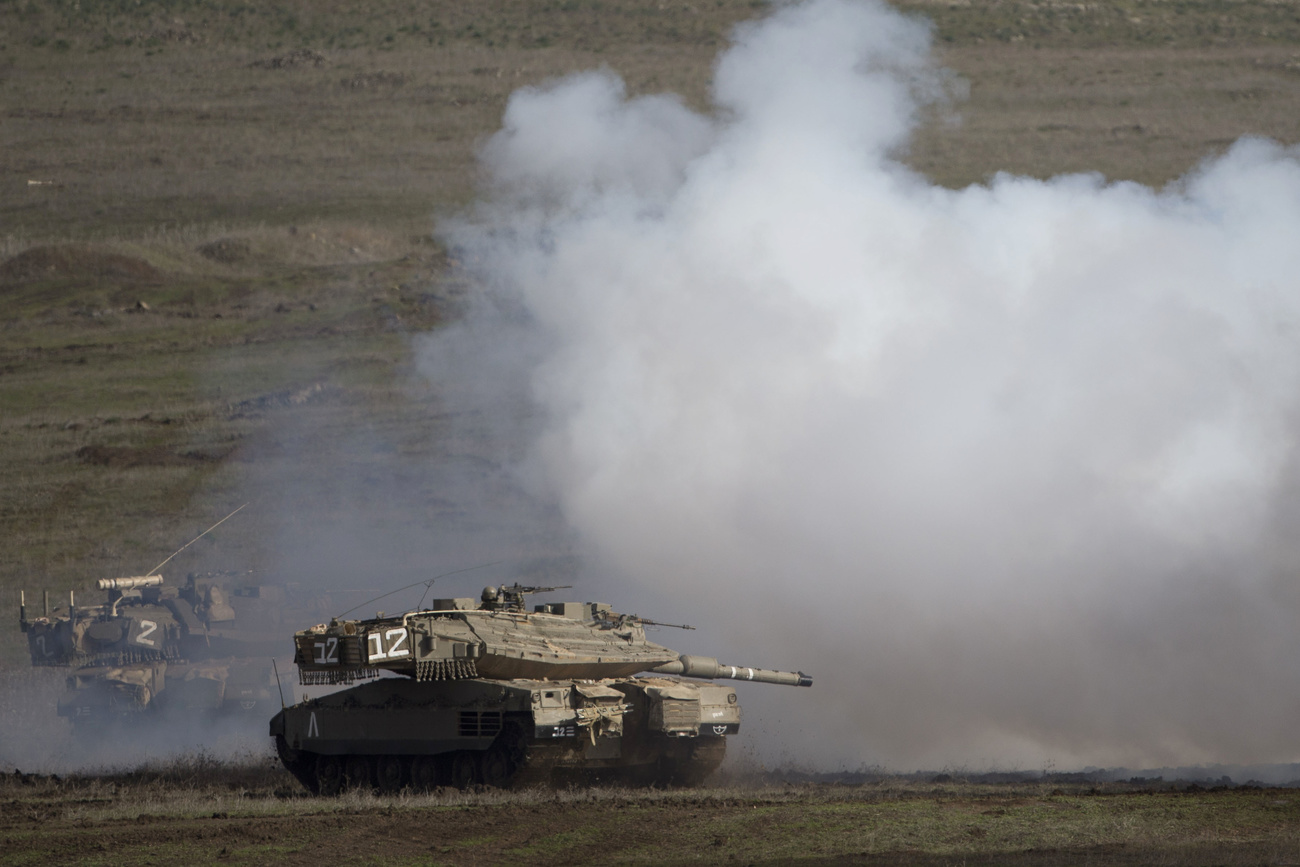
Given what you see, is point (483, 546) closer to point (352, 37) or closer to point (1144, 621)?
point (1144, 621)

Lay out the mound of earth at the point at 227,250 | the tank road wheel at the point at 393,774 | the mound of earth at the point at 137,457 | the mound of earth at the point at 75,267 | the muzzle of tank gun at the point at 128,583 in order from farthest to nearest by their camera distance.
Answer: the mound of earth at the point at 227,250, the mound of earth at the point at 75,267, the mound of earth at the point at 137,457, the muzzle of tank gun at the point at 128,583, the tank road wheel at the point at 393,774

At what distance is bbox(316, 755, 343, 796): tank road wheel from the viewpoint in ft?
73.4

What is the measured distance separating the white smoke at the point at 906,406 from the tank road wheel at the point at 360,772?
22.9 ft

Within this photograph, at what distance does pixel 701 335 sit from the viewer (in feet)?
97.2

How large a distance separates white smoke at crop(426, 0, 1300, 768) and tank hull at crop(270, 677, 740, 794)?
11.9 feet

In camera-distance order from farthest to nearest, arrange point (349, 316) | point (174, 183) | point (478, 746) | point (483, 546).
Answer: point (174, 183) → point (349, 316) → point (483, 546) → point (478, 746)

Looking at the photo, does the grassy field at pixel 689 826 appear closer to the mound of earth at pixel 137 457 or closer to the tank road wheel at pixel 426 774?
the tank road wheel at pixel 426 774

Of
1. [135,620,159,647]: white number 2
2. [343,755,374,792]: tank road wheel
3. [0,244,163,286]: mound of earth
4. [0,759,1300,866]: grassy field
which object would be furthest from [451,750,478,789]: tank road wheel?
[0,244,163,286]: mound of earth

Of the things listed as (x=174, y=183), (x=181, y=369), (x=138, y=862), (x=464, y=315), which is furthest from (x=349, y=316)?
(x=138, y=862)

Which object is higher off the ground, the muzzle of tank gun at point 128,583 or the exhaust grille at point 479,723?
the muzzle of tank gun at point 128,583

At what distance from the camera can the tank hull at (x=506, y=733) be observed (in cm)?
2058

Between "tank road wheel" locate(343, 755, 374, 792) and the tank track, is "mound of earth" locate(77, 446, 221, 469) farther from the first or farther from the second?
"tank road wheel" locate(343, 755, 374, 792)

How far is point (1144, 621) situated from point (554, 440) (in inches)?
485

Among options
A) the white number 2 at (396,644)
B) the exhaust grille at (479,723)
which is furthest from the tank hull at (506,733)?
the white number 2 at (396,644)
